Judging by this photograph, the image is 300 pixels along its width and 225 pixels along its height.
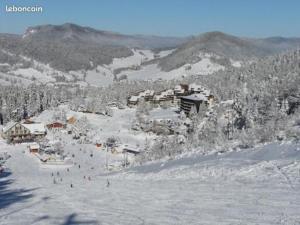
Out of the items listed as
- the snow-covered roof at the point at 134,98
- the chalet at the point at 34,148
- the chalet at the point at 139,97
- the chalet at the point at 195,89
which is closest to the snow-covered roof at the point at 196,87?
the chalet at the point at 195,89

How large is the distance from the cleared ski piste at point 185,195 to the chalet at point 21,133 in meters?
55.2

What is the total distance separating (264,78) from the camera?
12331 cm

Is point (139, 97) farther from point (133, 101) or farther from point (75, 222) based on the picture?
point (75, 222)

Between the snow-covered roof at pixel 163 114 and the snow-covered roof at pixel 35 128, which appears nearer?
the snow-covered roof at pixel 35 128

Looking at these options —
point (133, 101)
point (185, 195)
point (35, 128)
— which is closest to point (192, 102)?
point (133, 101)

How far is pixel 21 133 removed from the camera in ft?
323

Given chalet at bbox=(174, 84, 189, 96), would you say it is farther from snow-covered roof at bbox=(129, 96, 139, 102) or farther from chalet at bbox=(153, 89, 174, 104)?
snow-covered roof at bbox=(129, 96, 139, 102)

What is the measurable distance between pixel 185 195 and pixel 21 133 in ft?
241

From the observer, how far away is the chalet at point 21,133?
318ft

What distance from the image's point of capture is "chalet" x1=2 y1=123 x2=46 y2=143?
96.9m

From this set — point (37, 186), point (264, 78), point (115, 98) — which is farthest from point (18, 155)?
point (115, 98)

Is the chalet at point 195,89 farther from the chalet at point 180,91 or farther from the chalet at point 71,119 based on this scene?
the chalet at point 71,119

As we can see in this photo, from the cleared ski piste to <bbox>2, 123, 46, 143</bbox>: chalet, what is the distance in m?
55.2

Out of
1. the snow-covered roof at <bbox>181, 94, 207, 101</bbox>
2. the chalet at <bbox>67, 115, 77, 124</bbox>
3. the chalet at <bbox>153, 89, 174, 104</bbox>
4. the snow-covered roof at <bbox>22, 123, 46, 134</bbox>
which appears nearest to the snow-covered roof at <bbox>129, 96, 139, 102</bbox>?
the chalet at <bbox>153, 89, 174, 104</bbox>
